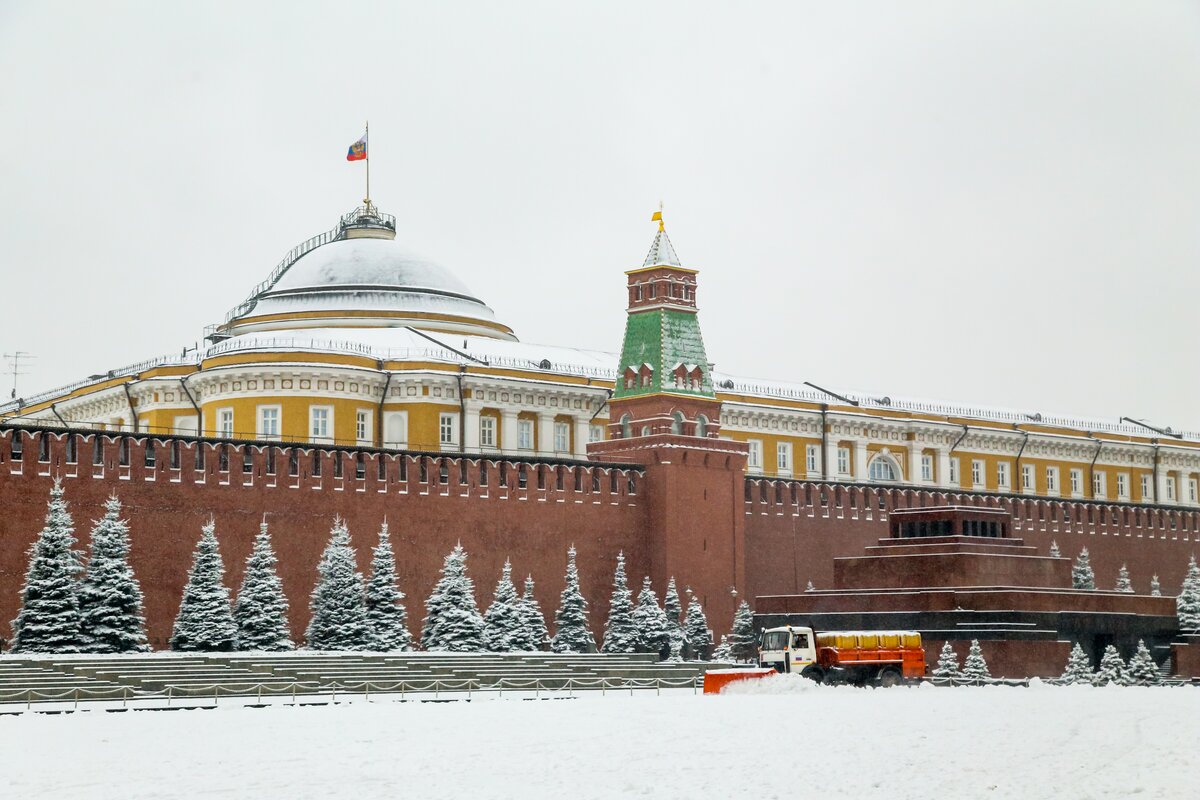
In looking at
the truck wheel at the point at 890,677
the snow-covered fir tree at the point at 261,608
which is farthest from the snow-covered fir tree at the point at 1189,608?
the snow-covered fir tree at the point at 261,608

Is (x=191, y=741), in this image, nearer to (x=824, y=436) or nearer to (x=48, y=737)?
(x=48, y=737)

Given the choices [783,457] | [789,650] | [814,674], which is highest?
[783,457]

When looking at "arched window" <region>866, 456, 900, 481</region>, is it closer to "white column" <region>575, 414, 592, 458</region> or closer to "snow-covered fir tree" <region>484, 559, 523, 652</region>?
"white column" <region>575, 414, 592, 458</region>

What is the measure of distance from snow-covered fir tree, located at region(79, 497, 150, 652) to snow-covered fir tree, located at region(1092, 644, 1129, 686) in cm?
2196

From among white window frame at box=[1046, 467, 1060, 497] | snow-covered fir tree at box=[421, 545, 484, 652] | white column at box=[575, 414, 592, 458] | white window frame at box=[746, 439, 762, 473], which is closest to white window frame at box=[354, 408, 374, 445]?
white column at box=[575, 414, 592, 458]

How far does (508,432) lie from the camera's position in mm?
60938

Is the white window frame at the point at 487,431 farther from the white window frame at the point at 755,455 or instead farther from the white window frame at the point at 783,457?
the white window frame at the point at 783,457

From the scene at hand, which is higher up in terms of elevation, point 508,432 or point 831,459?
point 508,432

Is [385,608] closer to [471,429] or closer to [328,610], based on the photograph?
[328,610]

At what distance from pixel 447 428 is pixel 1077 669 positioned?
20703 millimetres

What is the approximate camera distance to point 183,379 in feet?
194

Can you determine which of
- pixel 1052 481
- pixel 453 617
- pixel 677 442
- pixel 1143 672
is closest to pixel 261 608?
pixel 453 617

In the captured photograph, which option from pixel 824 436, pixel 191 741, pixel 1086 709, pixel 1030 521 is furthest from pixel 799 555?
pixel 191 741

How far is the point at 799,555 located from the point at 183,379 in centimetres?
1862
